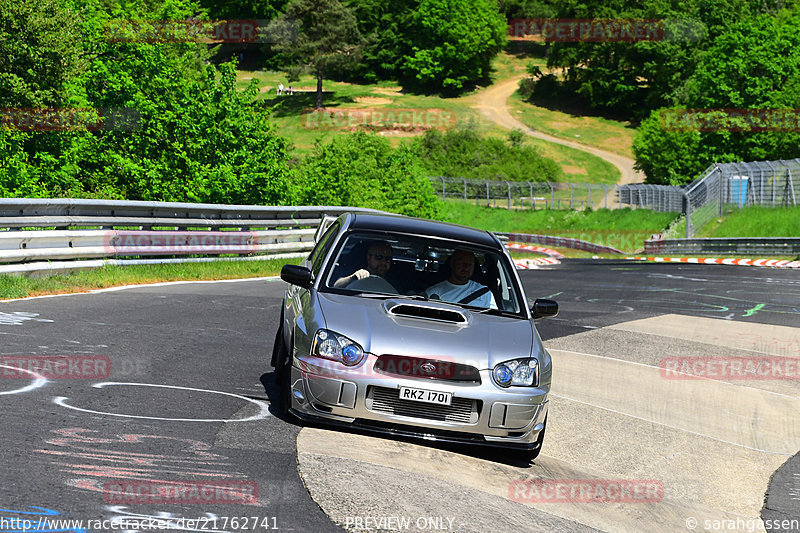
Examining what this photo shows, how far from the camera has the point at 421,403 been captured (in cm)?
640

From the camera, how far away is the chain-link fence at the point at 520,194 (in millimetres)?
69250

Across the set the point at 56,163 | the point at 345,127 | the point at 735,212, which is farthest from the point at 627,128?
the point at 56,163

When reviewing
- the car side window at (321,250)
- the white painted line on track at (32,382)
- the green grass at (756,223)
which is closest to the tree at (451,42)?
the green grass at (756,223)

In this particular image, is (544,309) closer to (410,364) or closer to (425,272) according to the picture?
(425,272)

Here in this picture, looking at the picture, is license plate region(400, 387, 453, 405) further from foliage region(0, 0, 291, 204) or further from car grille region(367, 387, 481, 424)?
foliage region(0, 0, 291, 204)

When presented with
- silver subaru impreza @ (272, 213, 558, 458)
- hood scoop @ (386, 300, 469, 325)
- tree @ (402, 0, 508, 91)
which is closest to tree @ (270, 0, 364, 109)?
tree @ (402, 0, 508, 91)

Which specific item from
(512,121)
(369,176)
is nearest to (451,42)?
(512,121)

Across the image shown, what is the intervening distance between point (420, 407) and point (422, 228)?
210 centimetres

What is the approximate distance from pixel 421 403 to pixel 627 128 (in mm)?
111351

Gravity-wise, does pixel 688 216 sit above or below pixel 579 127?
below

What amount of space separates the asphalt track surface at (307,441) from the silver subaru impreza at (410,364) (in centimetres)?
24

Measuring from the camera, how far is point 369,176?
139ft

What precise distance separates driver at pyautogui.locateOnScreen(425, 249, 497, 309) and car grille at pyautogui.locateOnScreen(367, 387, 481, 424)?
4.40ft

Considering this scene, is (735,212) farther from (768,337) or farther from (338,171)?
(768,337)
